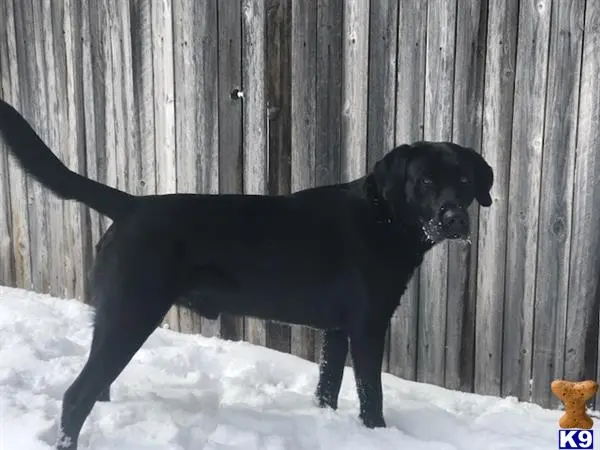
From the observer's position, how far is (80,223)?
499cm

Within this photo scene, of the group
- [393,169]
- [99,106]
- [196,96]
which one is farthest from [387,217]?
[99,106]

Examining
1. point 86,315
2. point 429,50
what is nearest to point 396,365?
point 429,50

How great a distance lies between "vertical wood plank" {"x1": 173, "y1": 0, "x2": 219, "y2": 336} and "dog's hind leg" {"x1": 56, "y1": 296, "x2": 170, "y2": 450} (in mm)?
1768

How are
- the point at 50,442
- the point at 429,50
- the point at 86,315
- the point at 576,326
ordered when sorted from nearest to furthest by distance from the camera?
the point at 50,442, the point at 576,326, the point at 429,50, the point at 86,315

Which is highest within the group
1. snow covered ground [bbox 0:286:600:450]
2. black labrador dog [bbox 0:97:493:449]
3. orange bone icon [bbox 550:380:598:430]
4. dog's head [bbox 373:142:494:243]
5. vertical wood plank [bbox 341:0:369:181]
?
vertical wood plank [bbox 341:0:369:181]

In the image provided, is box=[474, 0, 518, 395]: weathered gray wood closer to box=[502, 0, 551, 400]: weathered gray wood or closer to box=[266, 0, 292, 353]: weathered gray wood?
box=[502, 0, 551, 400]: weathered gray wood

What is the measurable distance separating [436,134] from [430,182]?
2.58 ft

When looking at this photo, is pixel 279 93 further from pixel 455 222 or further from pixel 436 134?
pixel 455 222

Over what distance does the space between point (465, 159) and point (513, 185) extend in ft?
1.82

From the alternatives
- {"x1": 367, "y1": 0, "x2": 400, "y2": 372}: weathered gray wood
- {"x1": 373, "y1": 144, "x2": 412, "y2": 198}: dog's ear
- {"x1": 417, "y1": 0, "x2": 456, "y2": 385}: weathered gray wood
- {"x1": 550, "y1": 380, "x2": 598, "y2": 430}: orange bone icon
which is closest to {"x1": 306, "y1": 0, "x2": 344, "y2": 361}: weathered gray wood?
{"x1": 367, "y1": 0, "x2": 400, "y2": 372}: weathered gray wood

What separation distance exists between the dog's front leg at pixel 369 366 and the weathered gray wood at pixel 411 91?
0.81 meters

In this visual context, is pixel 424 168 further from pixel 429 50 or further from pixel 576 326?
pixel 576 326

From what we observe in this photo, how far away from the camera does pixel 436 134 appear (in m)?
3.56

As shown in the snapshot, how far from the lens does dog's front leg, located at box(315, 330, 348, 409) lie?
10.9 ft
